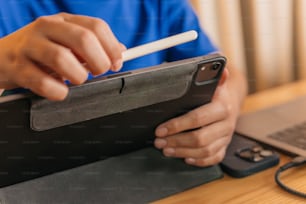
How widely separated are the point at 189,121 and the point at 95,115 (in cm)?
16

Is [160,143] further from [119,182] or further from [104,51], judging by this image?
[104,51]

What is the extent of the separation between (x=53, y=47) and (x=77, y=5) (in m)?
0.35

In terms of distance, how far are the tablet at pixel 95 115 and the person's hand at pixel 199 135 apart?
0.02 meters

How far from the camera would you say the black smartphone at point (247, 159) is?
0.68 m

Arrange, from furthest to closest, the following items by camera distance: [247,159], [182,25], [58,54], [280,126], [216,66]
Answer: [182,25] < [280,126] < [247,159] < [216,66] < [58,54]

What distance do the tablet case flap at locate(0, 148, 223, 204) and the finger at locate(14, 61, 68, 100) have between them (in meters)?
0.15

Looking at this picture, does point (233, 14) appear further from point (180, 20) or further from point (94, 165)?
point (94, 165)

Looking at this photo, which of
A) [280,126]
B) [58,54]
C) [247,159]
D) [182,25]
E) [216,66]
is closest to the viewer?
[58,54]

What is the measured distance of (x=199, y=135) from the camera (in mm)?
699

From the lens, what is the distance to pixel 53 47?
0.48 meters

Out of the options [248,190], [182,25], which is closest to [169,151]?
[248,190]

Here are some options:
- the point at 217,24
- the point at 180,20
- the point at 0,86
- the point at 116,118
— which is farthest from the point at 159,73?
the point at 217,24

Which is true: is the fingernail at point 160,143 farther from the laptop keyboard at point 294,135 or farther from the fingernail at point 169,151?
the laptop keyboard at point 294,135

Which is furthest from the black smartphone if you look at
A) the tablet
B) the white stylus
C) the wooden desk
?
the white stylus
